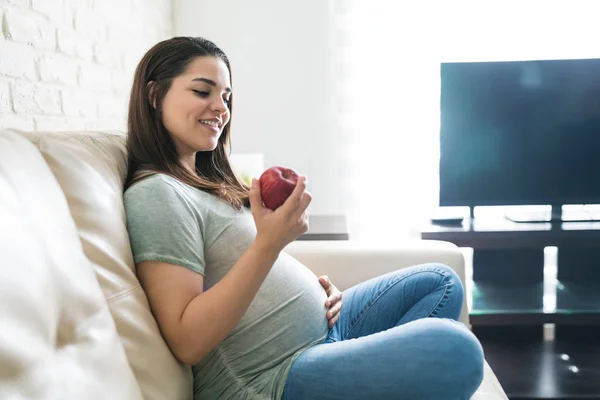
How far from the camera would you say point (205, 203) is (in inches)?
45.3

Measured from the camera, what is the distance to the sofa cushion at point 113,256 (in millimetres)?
893

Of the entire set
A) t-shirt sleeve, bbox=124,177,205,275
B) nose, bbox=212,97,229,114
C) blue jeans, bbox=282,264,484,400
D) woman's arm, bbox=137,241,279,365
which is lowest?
blue jeans, bbox=282,264,484,400

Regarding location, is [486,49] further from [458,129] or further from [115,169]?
[115,169]

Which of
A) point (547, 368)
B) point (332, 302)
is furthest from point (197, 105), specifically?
point (547, 368)

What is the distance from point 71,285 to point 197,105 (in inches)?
23.5

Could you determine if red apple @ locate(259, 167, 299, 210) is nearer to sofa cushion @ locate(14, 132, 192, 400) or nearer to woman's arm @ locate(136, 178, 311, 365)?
woman's arm @ locate(136, 178, 311, 365)

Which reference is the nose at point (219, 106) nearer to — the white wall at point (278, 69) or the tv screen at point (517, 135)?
the tv screen at point (517, 135)

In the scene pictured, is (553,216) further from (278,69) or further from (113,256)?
(113,256)

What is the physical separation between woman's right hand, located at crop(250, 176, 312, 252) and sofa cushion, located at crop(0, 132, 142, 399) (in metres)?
0.28

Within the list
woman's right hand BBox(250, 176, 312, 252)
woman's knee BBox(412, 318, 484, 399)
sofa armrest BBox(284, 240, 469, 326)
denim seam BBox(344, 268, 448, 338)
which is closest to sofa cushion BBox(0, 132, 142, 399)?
woman's right hand BBox(250, 176, 312, 252)

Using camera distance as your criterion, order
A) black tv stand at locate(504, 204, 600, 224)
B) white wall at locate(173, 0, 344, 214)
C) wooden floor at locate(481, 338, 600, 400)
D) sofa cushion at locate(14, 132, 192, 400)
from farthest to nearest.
Answer: white wall at locate(173, 0, 344, 214)
black tv stand at locate(504, 204, 600, 224)
wooden floor at locate(481, 338, 600, 400)
sofa cushion at locate(14, 132, 192, 400)

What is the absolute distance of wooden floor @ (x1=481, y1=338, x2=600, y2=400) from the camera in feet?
5.89

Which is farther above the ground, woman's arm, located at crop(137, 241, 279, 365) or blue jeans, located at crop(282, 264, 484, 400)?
woman's arm, located at crop(137, 241, 279, 365)

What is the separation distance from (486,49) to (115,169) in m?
2.52
